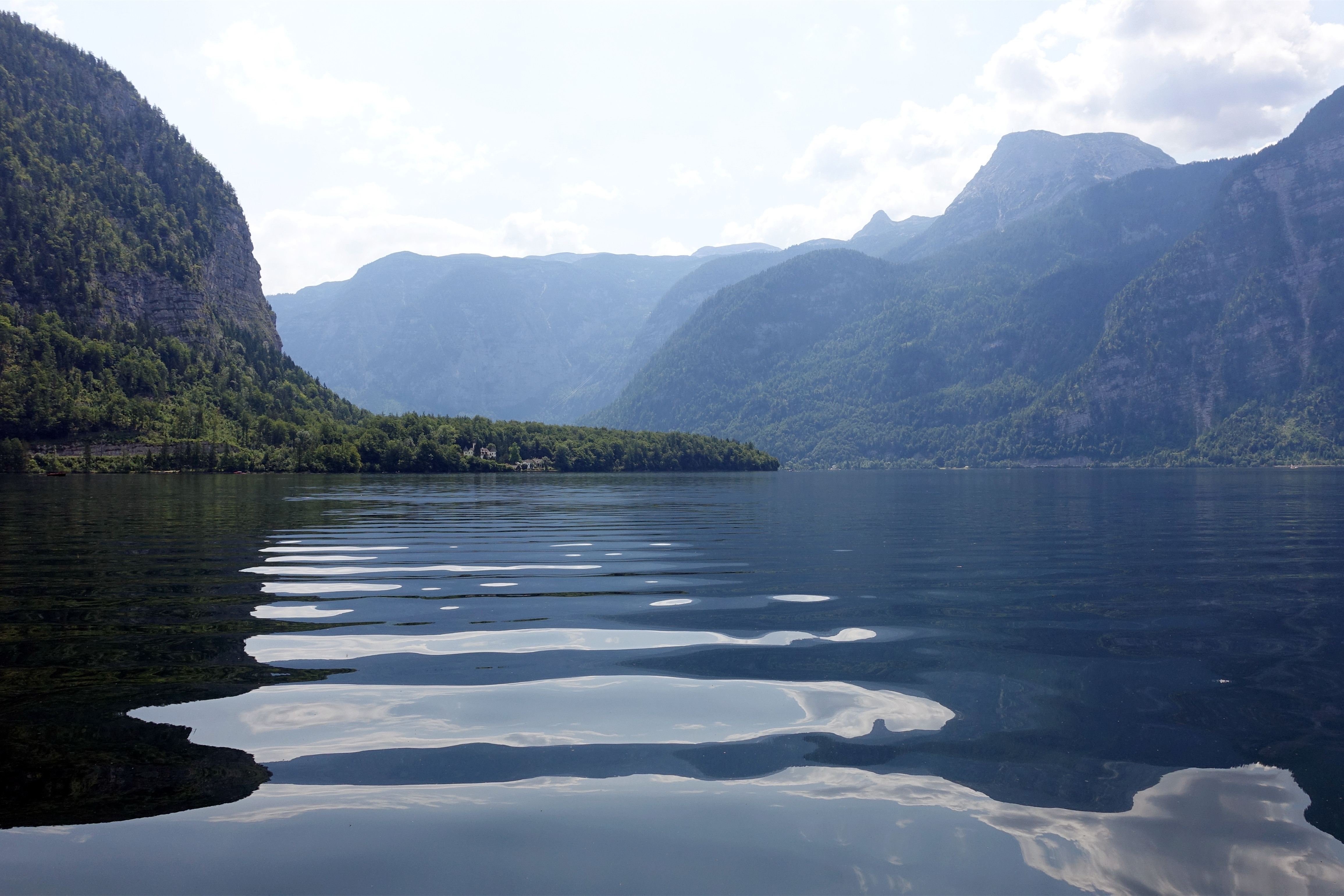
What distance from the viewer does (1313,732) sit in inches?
418

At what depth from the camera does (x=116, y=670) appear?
12.9m

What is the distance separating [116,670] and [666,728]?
29.8ft

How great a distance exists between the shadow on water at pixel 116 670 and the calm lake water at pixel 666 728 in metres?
0.07

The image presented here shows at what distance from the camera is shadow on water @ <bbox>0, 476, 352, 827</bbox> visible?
845 cm

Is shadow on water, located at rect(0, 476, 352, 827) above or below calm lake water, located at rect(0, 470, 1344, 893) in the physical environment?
above

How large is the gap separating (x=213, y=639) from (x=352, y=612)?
143 inches

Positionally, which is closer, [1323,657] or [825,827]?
[825,827]

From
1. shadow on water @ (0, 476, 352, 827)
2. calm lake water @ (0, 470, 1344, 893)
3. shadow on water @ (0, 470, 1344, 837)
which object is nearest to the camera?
calm lake water @ (0, 470, 1344, 893)

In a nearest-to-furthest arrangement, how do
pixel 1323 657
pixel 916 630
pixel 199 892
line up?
pixel 199 892 → pixel 1323 657 → pixel 916 630

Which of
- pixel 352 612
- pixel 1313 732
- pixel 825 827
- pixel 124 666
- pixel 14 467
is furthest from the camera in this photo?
pixel 14 467

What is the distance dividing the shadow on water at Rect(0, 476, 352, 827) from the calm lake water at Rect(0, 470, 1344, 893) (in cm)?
7

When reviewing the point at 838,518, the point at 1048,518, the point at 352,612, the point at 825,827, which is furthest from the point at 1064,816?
the point at 1048,518

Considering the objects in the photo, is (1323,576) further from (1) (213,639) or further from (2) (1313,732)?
(1) (213,639)

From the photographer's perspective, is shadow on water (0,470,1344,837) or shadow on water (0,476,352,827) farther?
shadow on water (0,470,1344,837)
